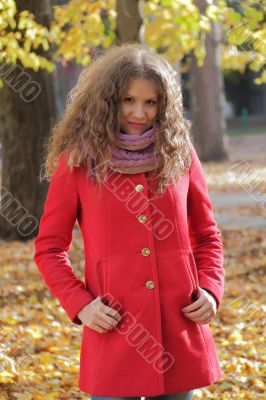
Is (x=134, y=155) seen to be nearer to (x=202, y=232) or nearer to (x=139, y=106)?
(x=139, y=106)

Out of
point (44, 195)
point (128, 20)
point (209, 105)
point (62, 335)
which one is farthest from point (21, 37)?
point (209, 105)

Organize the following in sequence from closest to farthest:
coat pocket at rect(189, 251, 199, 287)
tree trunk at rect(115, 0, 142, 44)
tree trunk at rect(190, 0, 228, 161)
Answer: coat pocket at rect(189, 251, 199, 287), tree trunk at rect(115, 0, 142, 44), tree trunk at rect(190, 0, 228, 161)

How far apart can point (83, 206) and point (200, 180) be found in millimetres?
443

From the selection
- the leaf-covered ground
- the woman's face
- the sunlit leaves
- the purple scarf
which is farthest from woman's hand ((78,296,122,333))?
the sunlit leaves

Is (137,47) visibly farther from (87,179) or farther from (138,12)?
(138,12)

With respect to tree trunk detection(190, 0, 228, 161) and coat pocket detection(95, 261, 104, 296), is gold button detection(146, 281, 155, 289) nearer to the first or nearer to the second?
coat pocket detection(95, 261, 104, 296)

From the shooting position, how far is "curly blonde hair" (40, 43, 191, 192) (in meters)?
2.94

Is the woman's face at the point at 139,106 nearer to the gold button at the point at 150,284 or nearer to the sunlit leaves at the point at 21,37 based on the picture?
the gold button at the point at 150,284

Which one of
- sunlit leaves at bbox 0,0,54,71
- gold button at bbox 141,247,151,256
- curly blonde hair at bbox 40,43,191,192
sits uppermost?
curly blonde hair at bbox 40,43,191,192

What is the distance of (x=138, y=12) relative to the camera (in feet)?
32.5

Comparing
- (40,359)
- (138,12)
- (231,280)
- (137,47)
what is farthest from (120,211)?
(138,12)

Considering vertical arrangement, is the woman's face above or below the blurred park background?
above

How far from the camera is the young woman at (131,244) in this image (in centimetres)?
290

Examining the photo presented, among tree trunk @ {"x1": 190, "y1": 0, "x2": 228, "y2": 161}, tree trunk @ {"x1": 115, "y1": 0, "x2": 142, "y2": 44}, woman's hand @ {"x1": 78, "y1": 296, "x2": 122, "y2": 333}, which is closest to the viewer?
woman's hand @ {"x1": 78, "y1": 296, "x2": 122, "y2": 333}
